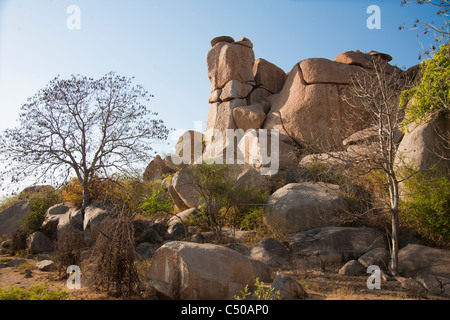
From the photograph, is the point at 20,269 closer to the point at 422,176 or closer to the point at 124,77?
the point at 124,77

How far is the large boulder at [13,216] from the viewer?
15070 mm

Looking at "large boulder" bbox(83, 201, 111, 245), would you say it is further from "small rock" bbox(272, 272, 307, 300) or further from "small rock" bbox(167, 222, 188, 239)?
"small rock" bbox(272, 272, 307, 300)

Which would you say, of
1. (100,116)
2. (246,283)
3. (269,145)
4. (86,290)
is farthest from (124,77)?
(246,283)

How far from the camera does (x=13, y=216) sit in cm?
1538

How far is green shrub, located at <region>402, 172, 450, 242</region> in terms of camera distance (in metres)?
8.27

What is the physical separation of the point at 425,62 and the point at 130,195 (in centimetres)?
1151

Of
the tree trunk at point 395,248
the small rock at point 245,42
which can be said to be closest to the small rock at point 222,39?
the small rock at point 245,42

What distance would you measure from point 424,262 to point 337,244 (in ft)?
6.85

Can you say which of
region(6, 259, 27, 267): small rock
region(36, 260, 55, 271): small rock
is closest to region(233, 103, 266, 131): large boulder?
region(36, 260, 55, 271): small rock

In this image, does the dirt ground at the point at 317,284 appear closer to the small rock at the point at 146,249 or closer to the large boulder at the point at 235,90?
the small rock at the point at 146,249

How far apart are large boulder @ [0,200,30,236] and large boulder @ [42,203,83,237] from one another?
209 centimetres

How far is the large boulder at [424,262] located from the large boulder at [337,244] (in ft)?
3.69
